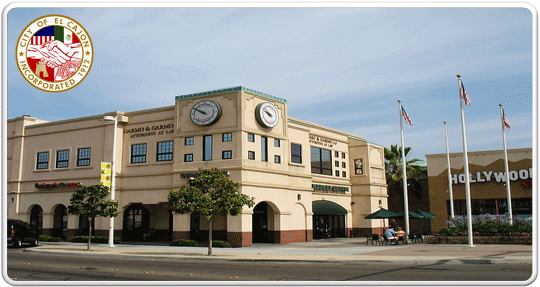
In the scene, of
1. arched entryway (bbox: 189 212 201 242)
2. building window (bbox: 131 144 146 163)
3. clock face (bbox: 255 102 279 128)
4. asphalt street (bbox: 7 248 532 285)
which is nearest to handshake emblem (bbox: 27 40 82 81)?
asphalt street (bbox: 7 248 532 285)

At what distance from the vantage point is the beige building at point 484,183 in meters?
44.2

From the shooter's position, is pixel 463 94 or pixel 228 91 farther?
pixel 228 91

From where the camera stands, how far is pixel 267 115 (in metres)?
35.2

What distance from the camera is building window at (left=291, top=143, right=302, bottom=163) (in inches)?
1519

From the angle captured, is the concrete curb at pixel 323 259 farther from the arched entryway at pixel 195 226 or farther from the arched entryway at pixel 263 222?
the arched entryway at pixel 263 222

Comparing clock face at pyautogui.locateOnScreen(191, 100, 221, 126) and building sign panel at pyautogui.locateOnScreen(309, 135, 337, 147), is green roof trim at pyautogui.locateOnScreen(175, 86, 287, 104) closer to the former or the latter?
clock face at pyautogui.locateOnScreen(191, 100, 221, 126)

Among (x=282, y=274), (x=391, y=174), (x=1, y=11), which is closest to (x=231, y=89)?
(x=282, y=274)

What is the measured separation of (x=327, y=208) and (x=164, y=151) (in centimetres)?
1458

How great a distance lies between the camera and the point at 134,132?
3841cm

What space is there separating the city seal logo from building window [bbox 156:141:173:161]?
21.8m

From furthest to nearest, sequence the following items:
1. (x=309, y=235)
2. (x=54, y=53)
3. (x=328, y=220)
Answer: (x=328, y=220), (x=309, y=235), (x=54, y=53)

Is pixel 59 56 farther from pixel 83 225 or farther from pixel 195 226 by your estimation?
pixel 83 225

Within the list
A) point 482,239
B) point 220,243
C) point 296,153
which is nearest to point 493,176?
point 482,239

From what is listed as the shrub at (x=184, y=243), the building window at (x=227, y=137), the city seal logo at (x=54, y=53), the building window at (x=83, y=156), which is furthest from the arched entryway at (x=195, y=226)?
the city seal logo at (x=54, y=53)
